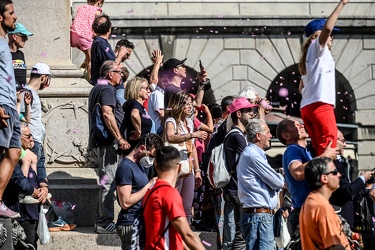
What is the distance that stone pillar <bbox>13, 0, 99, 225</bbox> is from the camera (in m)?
12.5

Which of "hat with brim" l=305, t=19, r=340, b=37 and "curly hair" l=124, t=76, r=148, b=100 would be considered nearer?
"hat with brim" l=305, t=19, r=340, b=37

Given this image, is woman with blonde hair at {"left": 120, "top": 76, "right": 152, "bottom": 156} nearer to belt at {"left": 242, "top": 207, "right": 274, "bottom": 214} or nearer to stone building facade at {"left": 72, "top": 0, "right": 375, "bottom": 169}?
belt at {"left": 242, "top": 207, "right": 274, "bottom": 214}

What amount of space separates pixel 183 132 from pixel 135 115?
Result: 0.59 meters

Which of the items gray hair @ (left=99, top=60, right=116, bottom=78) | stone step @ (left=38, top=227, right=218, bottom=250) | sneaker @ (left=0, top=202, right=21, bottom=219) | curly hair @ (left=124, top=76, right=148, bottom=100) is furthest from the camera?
gray hair @ (left=99, top=60, right=116, bottom=78)

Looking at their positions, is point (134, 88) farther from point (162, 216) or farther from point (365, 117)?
point (365, 117)

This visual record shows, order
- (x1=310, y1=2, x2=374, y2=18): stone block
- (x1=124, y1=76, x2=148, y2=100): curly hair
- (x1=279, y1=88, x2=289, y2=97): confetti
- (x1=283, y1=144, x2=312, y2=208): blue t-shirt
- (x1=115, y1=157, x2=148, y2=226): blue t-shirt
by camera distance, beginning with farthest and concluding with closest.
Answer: (x1=279, y1=88, x2=289, y2=97): confetti → (x1=310, y1=2, x2=374, y2=18): stone block → (x1=124, y1=76, x2=148, y2=100): curly hair → (x1=115, y1=157, x2=148, y2=226): blue t-shirt → (x1=283, y1=144, x2=312, y2=208): blue t-shirt

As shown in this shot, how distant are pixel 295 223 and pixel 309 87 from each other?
3.95ft

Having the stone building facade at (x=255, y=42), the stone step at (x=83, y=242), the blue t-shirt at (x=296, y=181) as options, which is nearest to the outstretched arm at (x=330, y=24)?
the blue t-shirt at (x=296, y=181)

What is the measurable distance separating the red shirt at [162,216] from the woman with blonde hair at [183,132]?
10.0ft

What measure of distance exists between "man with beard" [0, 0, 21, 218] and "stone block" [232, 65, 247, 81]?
20.1m

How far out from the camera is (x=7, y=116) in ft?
31.7

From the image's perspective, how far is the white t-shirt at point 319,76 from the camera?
9.16 m

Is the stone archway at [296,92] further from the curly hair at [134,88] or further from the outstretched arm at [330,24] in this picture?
the outstretched arm at [330,24]

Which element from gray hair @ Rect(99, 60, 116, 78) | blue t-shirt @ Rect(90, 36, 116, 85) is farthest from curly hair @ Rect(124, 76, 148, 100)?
blue t-shirt @ Rect(90, 36, 116, 85)
